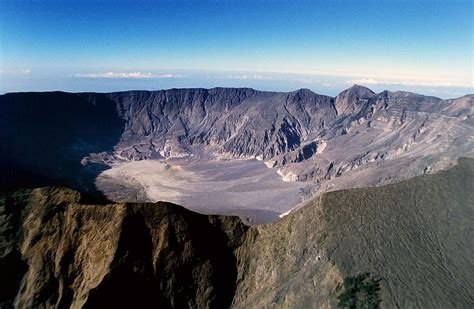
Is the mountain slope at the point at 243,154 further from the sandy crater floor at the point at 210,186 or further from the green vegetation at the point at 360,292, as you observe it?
the green vegetation at the point at 360,292

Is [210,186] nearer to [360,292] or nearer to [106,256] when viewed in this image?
[106,256]

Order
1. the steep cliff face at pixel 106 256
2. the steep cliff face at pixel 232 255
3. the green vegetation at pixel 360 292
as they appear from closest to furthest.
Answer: the green vegetation at pixel 360 292, the steep cliff face at pixel 232 255, the steep cliff face at pixel 106 256

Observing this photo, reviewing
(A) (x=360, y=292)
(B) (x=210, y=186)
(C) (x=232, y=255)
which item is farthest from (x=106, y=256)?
(B) (x=210, y=186)

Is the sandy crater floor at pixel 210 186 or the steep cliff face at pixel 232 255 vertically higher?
the steep cliff face at pixel 232 255

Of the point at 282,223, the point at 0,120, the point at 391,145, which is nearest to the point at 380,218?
the point at 282,223

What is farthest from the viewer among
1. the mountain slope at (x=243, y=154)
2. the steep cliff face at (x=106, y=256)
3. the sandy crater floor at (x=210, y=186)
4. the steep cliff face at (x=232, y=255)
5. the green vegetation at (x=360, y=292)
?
the sandy crater floor at (x=210, y=186)

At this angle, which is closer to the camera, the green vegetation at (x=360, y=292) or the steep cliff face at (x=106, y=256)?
the green vegetation at (x=360, y=292)

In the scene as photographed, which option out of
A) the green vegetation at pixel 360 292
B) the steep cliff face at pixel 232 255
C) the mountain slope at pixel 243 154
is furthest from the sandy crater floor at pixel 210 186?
the green vegetation at pixel 360 292

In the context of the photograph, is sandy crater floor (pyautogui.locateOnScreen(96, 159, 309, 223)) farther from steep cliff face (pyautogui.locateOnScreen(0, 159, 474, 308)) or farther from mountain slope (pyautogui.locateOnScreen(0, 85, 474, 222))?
steep cliff face (pyautogui.locateOnScreen(0, 159, 474, 308))
